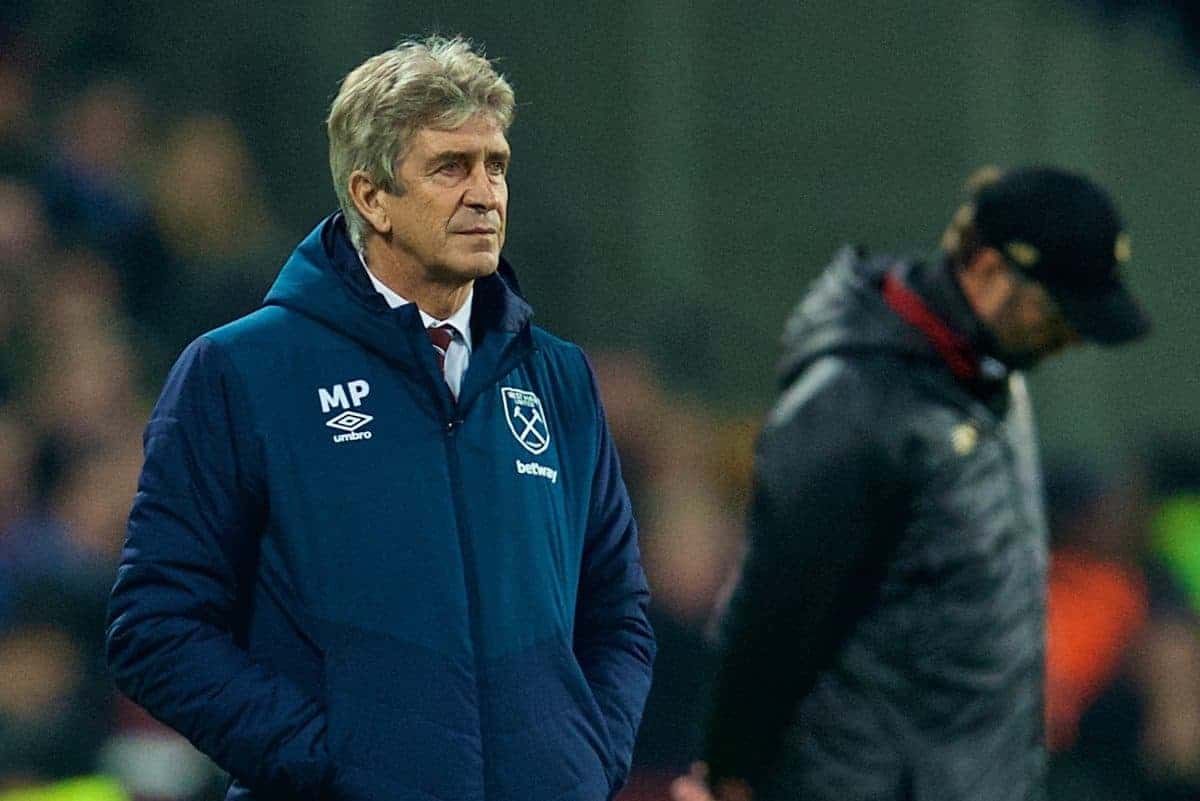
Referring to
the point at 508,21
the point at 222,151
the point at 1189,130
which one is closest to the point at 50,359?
the point at 222,151

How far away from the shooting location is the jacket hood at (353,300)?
2.54 m

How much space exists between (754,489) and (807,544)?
16 cm

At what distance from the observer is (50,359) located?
6402 millimetres

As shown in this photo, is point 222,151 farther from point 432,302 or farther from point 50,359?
point 432,302

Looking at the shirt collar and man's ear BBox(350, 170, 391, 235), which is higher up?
man's ear BBox(350, 170, 391, 235)

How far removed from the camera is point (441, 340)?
2.61 meters

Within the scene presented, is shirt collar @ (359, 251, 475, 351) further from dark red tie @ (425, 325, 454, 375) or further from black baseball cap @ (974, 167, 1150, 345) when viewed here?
black baseball cap @ (974, 167, 1150, 345)

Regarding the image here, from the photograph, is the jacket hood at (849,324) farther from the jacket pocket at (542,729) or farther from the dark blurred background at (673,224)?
the dark blurred background at (673,224)

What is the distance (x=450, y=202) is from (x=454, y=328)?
16cm

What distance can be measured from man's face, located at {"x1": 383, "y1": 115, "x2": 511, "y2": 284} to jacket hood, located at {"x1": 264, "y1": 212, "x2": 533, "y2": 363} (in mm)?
78

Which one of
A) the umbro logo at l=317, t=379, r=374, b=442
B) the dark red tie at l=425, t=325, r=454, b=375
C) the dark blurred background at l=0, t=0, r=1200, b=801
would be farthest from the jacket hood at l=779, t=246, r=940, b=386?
the dark blurred background at l=0, t=0, r=1200, b=801

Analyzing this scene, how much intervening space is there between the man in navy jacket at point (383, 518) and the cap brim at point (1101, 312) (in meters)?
1.27

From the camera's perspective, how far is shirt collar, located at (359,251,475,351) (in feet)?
8.50

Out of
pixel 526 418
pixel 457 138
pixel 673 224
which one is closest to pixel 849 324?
pixel 526 418
